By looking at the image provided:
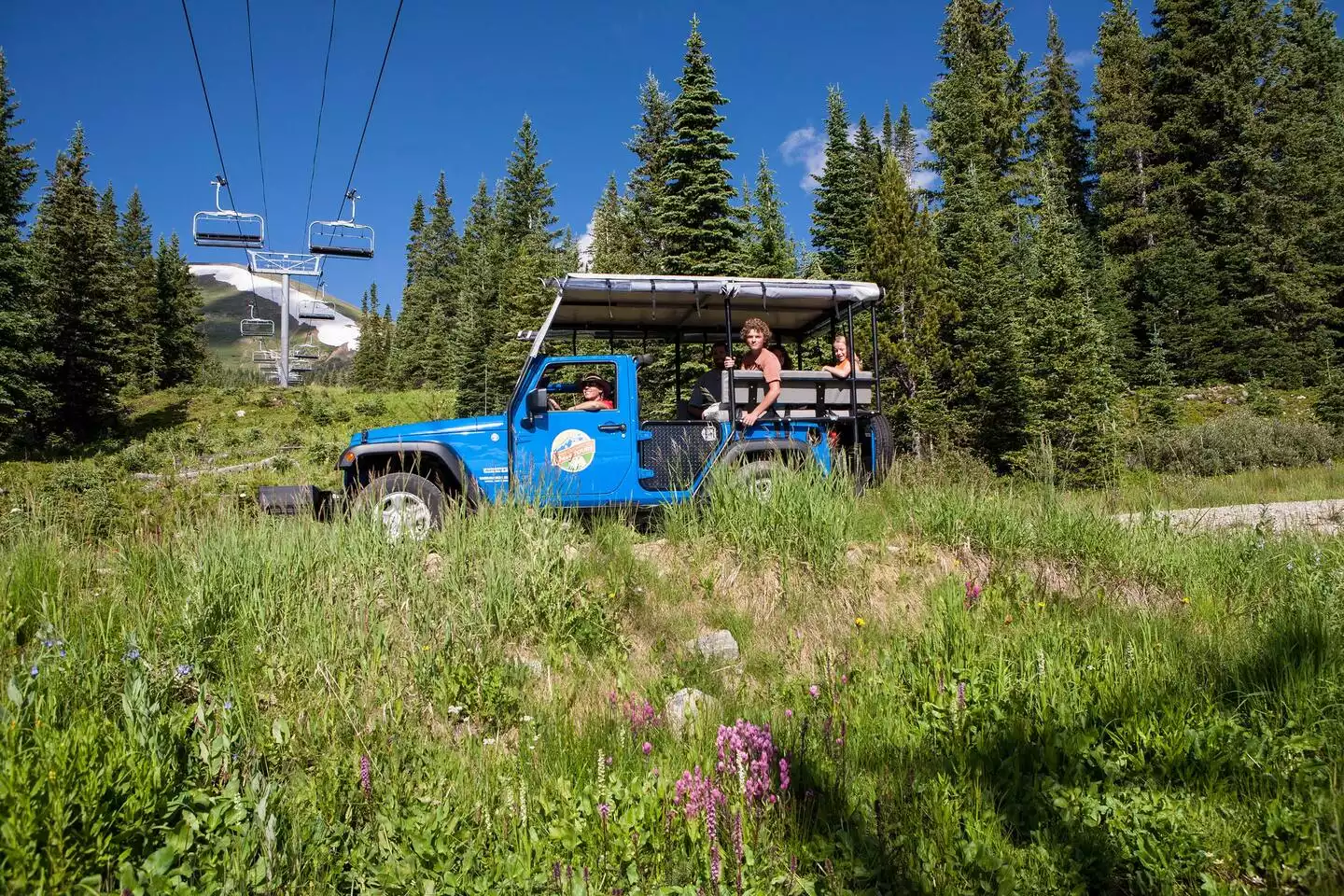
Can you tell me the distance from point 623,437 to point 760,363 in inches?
76.6

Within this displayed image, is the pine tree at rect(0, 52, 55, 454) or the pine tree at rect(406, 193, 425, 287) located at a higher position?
the pine tree at rect(406, 193, 425, 287)

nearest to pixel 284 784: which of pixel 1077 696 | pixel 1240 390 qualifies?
pixel 1077 696

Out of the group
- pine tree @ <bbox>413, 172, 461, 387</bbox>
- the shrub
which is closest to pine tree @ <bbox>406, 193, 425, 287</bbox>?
pine tree @ <bbox>413, 172, 461, 387</bbox>

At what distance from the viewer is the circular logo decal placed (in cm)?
700

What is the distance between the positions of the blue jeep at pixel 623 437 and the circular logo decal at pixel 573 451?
0.01 metres

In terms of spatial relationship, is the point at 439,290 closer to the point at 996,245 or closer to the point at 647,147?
the point at 647,147

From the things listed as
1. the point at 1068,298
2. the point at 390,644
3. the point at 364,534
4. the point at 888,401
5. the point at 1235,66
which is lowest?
the point at 390,644

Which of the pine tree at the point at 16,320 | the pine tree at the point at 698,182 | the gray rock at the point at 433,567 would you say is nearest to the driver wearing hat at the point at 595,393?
the gray rock at the point at 433,567

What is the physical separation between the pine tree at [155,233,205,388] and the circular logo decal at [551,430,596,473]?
1871 inches

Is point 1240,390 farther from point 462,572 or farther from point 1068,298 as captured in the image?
point 462,572

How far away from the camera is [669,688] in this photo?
3572 millimetres

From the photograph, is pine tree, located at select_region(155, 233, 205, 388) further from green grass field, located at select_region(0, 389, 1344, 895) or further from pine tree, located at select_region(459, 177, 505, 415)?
green grass field, located at select_region(0, 389, 1344, 895)

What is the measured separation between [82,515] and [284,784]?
4589mm

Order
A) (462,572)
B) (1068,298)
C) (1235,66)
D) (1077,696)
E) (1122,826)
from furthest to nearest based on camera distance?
1. (1235,66)
2. (1068,298)
3. (462,572)
4. (1077,696)
5. (1122,826)
